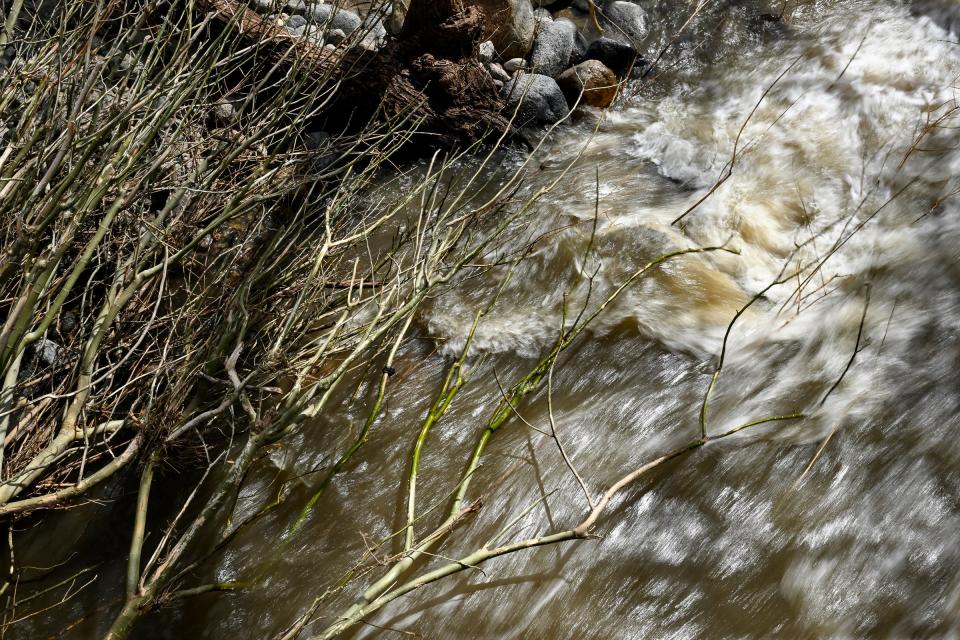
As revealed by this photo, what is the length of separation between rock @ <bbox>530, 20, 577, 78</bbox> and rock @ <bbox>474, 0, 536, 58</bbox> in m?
0.10

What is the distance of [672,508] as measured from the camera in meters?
3.06

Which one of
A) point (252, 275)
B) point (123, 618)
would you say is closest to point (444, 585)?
point (123, 618)

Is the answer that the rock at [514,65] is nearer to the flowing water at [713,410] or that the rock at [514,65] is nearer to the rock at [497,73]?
the rock at [497,73]

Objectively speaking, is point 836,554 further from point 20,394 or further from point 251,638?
point 20,394

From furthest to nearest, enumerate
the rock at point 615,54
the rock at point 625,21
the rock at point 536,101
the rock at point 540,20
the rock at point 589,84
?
the rock at point 625,21 < the rock at point 540,20 < the rock at point 615,54 < the rock at point 589,84 < the rock at point 536,101

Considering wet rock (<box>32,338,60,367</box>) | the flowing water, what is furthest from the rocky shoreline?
wet rock (<box>32,338,60,367</box>)

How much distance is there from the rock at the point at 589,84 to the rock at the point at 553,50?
5.1 inches

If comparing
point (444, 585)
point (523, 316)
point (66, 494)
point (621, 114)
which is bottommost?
point (66, 494)

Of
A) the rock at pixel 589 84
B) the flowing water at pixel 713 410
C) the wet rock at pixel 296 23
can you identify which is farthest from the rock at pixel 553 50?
Result: the wet rock at pixel 296 23

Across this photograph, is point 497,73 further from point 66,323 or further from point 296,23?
point 66,323

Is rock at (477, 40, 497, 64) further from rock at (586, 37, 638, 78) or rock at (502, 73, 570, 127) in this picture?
rock at (586, 37, 638, 78)

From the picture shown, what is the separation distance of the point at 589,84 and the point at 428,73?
129 centimetres

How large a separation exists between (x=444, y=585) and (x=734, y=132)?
3.66m

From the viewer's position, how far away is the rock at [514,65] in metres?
5.78
